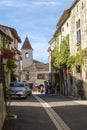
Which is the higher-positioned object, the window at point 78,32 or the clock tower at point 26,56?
the clock tower at point 26,56

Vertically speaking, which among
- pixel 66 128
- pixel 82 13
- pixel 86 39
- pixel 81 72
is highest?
pixel 82 13

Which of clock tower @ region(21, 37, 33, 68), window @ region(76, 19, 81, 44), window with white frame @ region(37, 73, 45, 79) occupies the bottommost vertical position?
window with white frame @ region(37, 73, 45, 79)

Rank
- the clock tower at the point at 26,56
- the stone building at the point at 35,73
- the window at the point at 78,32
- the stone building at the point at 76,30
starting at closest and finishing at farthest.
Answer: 1. the stone building at the point at 76,30
2. the window at the point at 78,32
3. the stone building at the point at 35,73
4. the clock tower at the point at 26,56

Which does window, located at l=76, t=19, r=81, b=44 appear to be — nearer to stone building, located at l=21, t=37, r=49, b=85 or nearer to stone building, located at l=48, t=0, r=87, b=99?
stone building, located at l=48, t=0, r=87, b=99

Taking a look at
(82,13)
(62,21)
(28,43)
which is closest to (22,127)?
(82,13)

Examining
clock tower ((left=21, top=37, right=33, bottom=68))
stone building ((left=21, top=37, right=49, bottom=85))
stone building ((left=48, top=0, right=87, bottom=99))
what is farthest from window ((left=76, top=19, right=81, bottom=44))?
clock tower ((left=21, top=37, right=33, bottom=68))

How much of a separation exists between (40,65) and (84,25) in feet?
288

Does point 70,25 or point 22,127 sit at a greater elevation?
point 70,25

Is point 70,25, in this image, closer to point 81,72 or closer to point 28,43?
point 81,72

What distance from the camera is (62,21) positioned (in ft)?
175

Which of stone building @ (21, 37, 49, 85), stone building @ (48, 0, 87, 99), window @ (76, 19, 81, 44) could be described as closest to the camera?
stone building @ (48, 0, 87, 99)

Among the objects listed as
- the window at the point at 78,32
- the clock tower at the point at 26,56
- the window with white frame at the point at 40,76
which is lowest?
the window with white frame at the point at 40,76

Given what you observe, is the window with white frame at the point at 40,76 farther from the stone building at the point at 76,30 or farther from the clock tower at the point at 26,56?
the stone building at the point at 76,30

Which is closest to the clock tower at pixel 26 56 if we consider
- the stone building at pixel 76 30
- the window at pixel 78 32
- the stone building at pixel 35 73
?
the stone building at pixel 35 73
